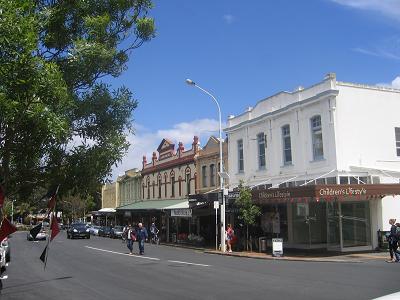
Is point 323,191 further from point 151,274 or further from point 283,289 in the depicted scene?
point 283,289

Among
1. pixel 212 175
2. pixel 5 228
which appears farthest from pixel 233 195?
pixel 5 228

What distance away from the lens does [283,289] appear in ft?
43.5

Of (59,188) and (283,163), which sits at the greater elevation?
(283,163)

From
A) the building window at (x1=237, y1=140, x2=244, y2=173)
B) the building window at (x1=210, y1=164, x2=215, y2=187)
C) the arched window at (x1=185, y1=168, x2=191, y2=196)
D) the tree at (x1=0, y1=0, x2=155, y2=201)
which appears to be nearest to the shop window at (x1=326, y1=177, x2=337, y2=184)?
the building window at (x1=237, y1=140, x2=244, y2=173)

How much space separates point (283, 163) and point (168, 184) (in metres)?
23.2

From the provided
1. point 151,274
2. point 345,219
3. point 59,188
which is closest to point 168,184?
point 345,219

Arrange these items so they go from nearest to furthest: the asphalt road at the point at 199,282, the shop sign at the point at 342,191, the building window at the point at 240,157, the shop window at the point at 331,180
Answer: the asphalt road at the point at 199,282
the shop sign at the point at 342,191
the shop window at the point at 331,180
the building window at the point at 240,157

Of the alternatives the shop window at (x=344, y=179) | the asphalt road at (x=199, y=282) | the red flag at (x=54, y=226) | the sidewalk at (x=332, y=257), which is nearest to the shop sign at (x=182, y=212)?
the sidewalk at (x=332, y=257)

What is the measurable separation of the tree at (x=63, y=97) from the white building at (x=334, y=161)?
17482 millimetres

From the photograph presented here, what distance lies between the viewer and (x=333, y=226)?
2661 cm

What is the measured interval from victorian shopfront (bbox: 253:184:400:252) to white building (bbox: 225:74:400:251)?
0.05 metres

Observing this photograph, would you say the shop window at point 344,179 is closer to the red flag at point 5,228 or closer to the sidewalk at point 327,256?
the sidewalk at point 327,256

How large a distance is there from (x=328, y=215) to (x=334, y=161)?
2.93 metres

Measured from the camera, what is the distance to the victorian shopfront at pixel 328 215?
941 inches
